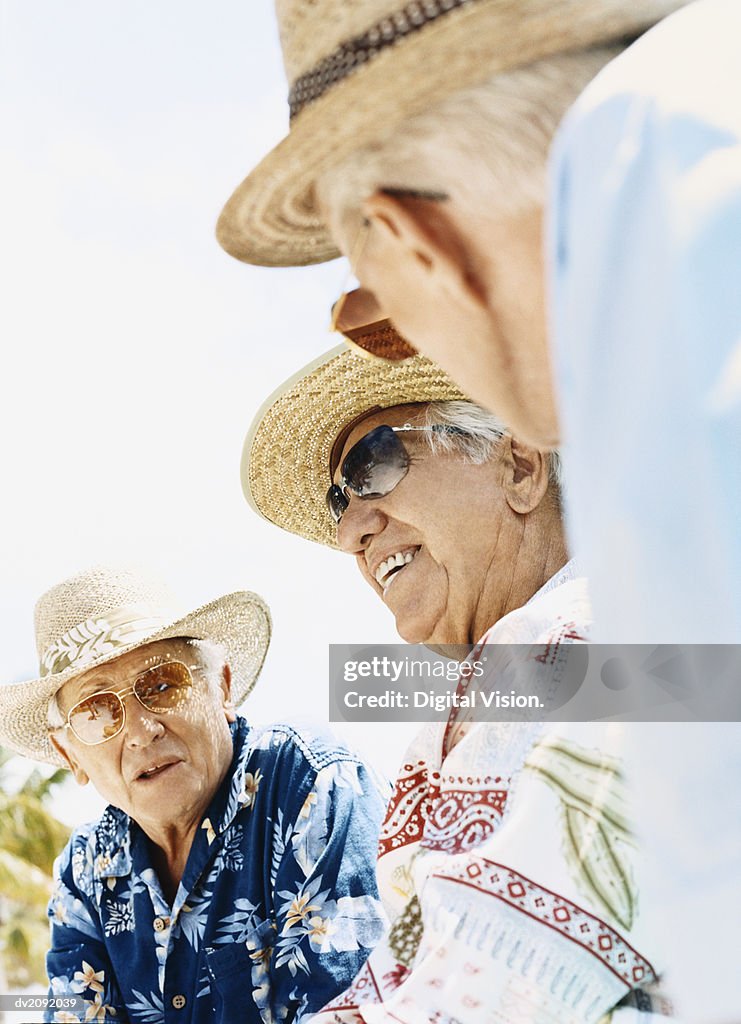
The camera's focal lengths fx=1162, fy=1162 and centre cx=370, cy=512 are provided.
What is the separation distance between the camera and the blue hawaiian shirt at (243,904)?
10.7ft

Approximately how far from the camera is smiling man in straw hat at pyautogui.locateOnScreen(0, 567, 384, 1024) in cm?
334

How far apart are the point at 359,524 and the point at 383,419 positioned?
0.33 metres

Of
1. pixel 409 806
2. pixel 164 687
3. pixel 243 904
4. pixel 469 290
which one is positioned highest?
pixel 164 687

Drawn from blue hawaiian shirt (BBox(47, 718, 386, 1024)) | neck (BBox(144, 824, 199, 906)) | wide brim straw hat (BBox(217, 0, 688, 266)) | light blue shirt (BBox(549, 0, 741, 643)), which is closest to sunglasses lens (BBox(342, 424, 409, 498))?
blue hawaiian shirt (BBox(47, 718, 386, 1024))

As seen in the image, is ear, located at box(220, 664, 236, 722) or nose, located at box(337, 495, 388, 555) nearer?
nose, located at box(337, 495, 388, 555)

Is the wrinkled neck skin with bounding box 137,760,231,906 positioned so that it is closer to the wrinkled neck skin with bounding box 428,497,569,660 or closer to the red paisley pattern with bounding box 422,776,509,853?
the wrinkled neck skin with bounding box 428,497,569,660

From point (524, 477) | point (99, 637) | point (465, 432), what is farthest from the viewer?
point (99, 637)

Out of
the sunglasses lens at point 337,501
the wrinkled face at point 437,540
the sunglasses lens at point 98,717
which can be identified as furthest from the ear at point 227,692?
the wrinkled face at point 437,540

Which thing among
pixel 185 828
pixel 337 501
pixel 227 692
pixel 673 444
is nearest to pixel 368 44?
pixel 673 444

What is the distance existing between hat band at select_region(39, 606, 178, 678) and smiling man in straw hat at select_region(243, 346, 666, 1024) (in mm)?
1009

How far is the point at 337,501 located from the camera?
3.59m

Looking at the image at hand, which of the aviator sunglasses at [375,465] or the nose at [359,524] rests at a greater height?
→ the aviator sunglasses at [375,465]

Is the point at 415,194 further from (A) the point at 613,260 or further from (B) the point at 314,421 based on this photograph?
(B) the point at 314,421

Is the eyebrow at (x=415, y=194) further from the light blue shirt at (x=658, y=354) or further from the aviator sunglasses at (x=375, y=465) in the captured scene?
the aviator sunglasses at (x=375, y=465)
